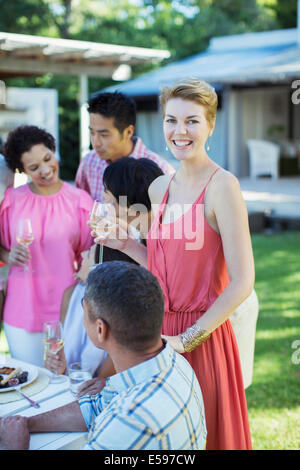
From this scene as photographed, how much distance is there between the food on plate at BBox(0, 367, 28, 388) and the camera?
2.28m

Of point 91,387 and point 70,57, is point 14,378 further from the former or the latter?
point 70,57

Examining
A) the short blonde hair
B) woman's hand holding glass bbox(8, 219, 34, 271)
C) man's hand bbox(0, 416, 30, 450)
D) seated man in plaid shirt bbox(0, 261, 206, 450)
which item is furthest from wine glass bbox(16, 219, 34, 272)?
seated man in plaid shirt bbox(0, 261, 206, 450)

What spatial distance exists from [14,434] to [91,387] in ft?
1.69

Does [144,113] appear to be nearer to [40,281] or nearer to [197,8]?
[197,8]

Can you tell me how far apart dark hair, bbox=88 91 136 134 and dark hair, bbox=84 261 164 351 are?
208cm

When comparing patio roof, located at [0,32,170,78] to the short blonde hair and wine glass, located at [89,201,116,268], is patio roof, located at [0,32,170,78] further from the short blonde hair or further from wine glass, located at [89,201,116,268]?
the short blonde hair

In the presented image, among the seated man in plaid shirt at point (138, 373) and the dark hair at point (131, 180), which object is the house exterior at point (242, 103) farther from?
the seated man in plaid shirt at point (138, 373)

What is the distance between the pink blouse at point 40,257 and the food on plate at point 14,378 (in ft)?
2.65

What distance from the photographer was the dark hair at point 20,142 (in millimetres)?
Answer: 3242

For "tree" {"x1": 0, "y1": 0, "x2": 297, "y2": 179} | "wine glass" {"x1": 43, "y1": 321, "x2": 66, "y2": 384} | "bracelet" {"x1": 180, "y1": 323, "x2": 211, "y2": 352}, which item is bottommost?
"wine glass" {"x1": 43, "y1": 321, "x2": 66, "y2": 384}

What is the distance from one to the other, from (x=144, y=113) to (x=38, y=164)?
1747 centimetres

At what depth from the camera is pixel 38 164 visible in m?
3.24

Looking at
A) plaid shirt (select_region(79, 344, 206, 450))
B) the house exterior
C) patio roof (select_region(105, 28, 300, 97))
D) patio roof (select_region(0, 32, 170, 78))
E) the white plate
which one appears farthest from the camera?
the house exterior

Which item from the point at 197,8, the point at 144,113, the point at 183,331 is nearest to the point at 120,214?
the point at 183,331
